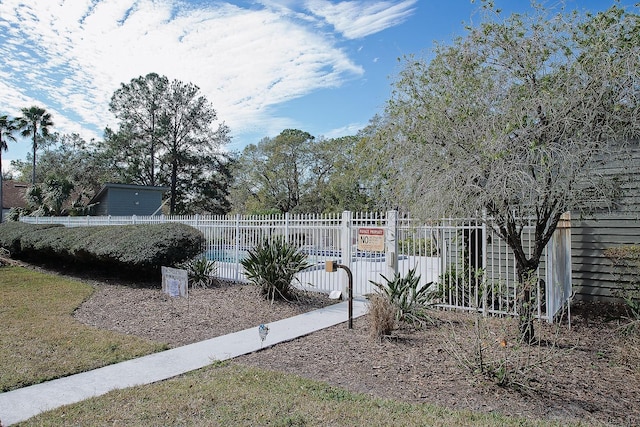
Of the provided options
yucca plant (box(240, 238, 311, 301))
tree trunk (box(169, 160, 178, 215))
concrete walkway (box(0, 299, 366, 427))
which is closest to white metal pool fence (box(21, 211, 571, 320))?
yucca plant (box(240, 238, 311, 301))

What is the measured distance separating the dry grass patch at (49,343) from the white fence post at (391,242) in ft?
15.0

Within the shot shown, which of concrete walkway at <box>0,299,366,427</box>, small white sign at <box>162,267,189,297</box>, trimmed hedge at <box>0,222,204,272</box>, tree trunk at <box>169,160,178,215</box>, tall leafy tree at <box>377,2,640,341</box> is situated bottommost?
concrete walkway at <box>0,299,366,427</box>

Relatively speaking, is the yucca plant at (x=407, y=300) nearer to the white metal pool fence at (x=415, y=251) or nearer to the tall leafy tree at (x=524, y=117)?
the white metal pool fence at (x=415, y=251)

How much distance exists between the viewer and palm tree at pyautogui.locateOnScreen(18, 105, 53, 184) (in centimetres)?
3481

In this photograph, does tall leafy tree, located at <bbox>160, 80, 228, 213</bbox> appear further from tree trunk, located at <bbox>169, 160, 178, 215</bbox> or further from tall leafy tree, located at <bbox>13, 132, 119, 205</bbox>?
tall leafy tree, located at <bbox>13, 132, 119, 205</bbox>

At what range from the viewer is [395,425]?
3371 mm

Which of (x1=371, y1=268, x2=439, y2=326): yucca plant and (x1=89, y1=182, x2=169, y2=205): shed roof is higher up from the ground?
(x1=89, y1=182, x2=169, y2=205): shed roof

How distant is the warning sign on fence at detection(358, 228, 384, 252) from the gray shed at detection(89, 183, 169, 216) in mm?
18126

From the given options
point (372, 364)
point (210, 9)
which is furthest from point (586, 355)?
point (210, 9)

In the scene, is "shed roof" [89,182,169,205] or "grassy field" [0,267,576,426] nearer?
"grassy field" [0,267,576,426]

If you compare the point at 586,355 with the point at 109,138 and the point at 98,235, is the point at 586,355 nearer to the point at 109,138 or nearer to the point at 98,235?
the point at 98,235

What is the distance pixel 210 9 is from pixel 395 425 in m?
8.69

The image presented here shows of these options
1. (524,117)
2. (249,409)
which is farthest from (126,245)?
(524,117)

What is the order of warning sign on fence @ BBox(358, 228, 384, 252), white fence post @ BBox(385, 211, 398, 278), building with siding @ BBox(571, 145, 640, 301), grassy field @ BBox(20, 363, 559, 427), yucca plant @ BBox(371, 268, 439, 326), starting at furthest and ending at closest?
warning sign on fence @ BBox(358, 228, 384, 252) < white fence post @ BBox(385, 211, 398, 278) < building with siding @ BBox(571, 145, 640, 301) < yucca plant @ BBox(371, 268, 439, 326) < grassy field @ BBox(20, 363, 559, 427)
